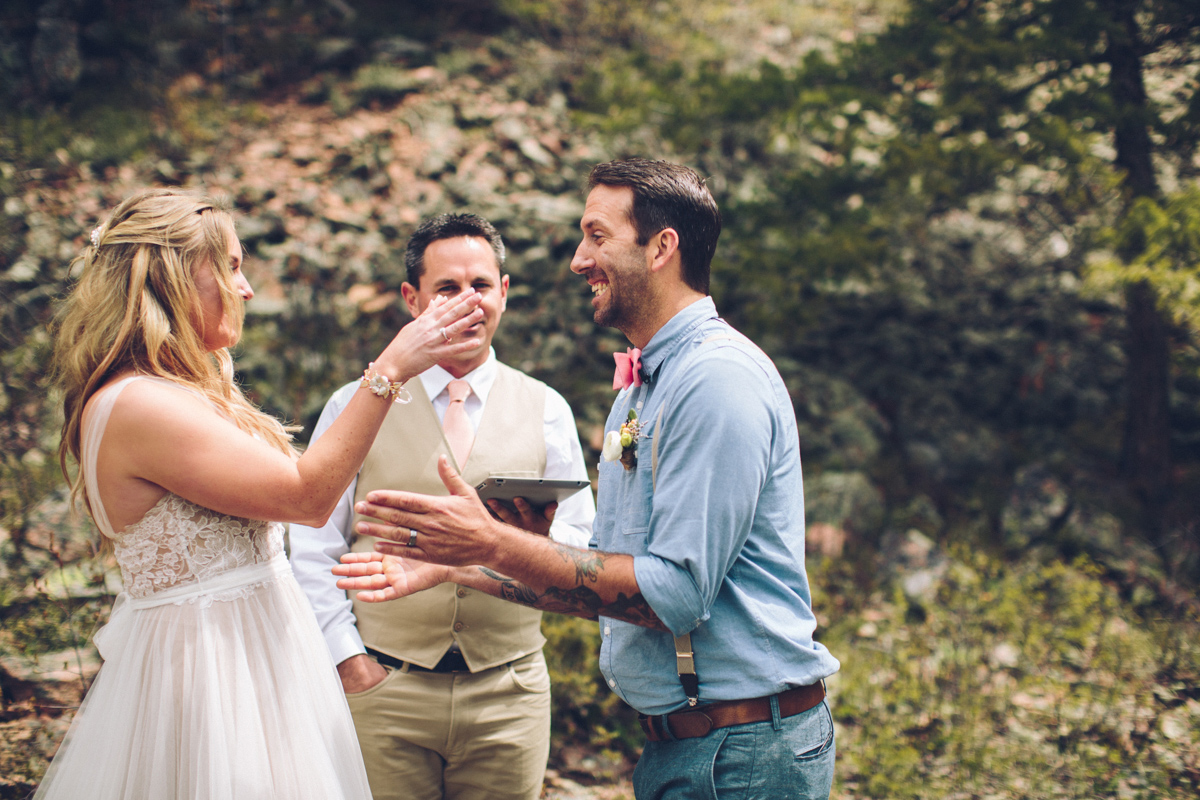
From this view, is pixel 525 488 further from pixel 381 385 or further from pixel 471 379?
pixel 471 379

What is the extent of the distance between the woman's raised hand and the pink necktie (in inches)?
28.2

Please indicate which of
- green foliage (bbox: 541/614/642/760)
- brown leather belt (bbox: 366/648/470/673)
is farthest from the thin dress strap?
green foliage (bbox: 541/614/642/760)

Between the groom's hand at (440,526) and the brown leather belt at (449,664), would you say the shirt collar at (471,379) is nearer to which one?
the brown leather belt at (449,664)

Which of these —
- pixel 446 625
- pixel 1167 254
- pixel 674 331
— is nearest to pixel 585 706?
pixel 446 625

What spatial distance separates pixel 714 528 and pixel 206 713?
1355mm

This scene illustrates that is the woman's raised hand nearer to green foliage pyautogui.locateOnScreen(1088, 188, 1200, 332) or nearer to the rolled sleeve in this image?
the rolled sleeve

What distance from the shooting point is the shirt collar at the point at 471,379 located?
277 centimetres

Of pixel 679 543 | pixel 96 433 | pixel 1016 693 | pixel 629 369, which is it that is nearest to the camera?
pixel 679 543

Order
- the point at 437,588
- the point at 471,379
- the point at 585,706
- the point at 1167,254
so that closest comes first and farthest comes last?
the point at 437,588, the point at 471,379, the point at 585,706, the point at 1167,254

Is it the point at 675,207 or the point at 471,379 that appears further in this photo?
the point at 471,379

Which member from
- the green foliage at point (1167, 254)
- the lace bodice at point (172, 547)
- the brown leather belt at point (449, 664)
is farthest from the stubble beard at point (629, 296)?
the green foliage at point (1167, 254)

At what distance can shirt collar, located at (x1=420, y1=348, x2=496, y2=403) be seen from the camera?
2.77 metres

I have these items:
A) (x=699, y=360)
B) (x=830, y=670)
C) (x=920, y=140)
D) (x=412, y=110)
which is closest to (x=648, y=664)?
(x=830, y=670)

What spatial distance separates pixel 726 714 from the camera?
1.77 metres
